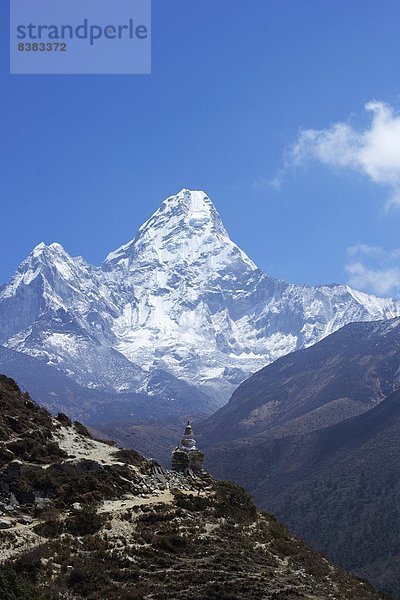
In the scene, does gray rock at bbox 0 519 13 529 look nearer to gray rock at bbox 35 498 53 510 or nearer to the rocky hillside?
the rocky hillside

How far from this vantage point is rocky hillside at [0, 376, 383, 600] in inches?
1607

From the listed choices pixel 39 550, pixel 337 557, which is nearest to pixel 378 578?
pixel 337 557

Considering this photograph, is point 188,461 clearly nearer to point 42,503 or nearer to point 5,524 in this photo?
point 42,503

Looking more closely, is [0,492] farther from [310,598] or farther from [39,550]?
[310,598]

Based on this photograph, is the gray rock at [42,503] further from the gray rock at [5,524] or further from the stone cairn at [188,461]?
the stone cairn at [188,461]

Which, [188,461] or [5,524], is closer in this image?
[5,524]

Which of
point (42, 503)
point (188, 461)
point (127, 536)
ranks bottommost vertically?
point (127, 536)

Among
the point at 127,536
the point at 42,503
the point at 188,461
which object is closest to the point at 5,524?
the point at 42,503

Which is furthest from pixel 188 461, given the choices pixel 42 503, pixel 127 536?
pixel 127 536

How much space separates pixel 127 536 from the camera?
1825 inches

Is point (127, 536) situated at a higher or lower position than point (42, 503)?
lower

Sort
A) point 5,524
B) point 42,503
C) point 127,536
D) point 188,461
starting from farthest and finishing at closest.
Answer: point 188,461 → point 42,503 → point 127,536 → point 5,524

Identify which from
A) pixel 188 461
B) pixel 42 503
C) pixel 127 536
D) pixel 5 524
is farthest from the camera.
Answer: pixel 188 461

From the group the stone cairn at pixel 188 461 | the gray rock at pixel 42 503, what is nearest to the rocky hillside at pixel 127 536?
the gray rock at pixel 42 503
